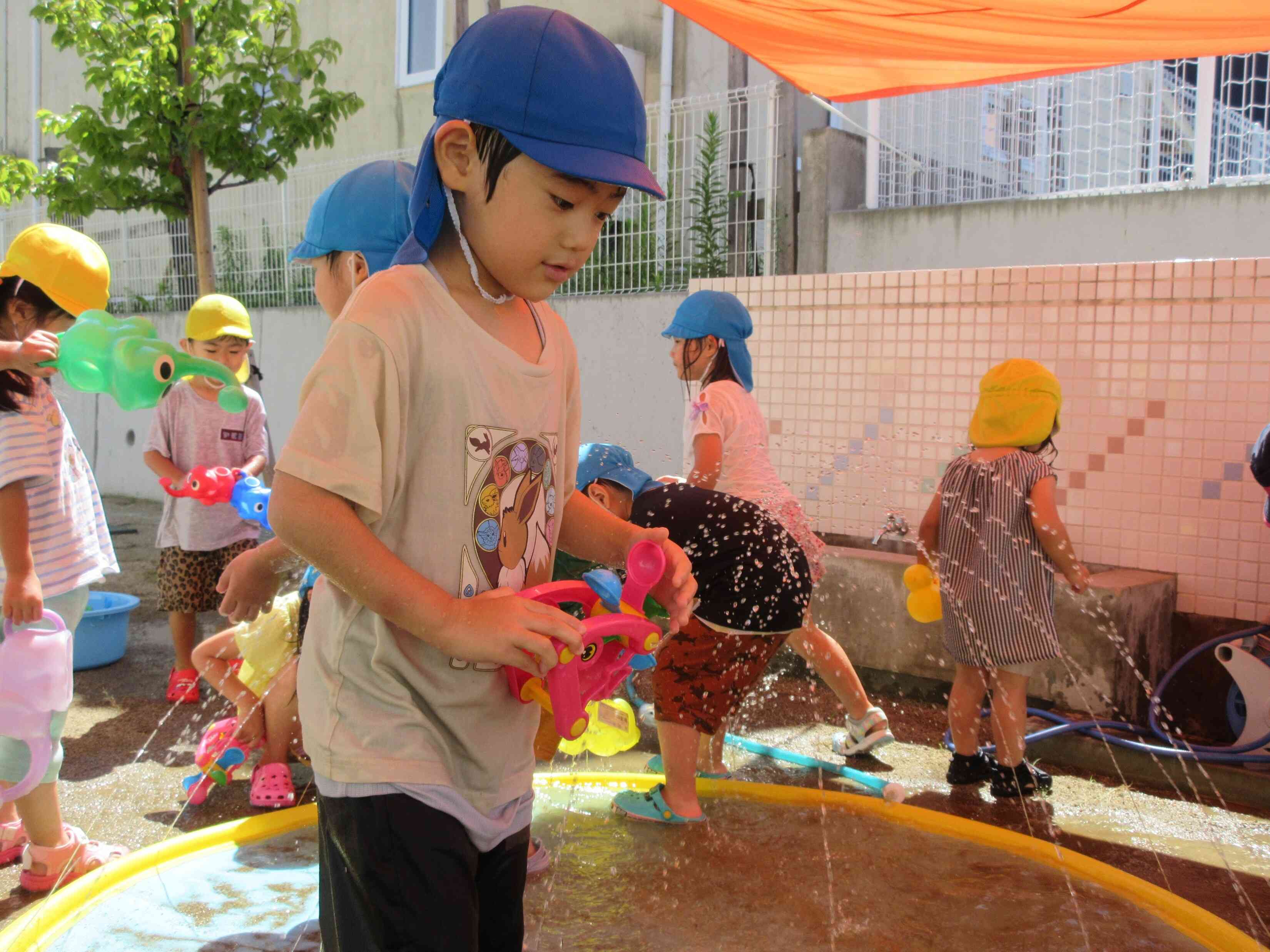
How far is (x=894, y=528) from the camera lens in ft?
18.9

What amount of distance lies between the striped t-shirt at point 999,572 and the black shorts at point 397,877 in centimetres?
292

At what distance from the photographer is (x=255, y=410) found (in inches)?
206

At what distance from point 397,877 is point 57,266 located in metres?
2.44

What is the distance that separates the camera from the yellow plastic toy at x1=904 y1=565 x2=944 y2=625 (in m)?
4.45

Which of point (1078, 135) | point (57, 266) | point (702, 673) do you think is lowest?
point (702, 673)

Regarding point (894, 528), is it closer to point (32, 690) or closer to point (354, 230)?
point (354, 230)

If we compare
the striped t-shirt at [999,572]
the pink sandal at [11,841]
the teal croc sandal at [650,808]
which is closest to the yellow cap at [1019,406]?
the striped t-shirt at [999,572]

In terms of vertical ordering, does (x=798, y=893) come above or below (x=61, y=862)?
below

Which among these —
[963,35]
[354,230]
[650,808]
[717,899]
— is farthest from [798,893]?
[963,35]

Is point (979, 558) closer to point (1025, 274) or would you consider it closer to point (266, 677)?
point (1025, 274)

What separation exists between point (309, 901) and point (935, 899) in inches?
69.7

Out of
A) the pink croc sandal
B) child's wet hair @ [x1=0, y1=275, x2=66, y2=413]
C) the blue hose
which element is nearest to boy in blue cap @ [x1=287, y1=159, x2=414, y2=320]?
child's wet hair @ [x1=0, y1=275, x2=66, y2=413]

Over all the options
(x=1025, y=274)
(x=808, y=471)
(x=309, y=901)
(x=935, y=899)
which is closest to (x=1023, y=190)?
(x=1025, y=274)

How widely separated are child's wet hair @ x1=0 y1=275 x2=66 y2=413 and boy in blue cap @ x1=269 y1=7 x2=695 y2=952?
189cm
